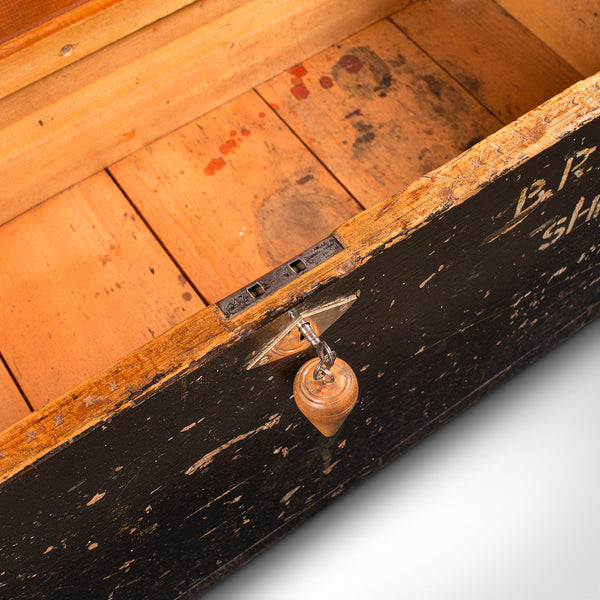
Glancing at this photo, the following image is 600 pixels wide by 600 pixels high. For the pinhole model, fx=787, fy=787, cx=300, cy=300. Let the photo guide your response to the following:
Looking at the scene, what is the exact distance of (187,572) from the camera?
1296 mm

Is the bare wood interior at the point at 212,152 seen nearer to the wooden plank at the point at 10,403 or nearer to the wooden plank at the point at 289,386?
the wooden plank at the point at 10,403

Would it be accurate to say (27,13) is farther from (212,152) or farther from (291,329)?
(291,329)

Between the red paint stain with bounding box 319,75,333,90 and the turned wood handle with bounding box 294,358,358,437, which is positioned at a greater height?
the red paint stain with bounding box 319,75,333,90

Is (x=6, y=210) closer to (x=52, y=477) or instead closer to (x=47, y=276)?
(x=47, y=276)

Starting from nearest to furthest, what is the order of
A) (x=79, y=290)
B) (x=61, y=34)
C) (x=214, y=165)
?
(x=61, y=34) → (x=79, y=290) → (x=214, y=165)

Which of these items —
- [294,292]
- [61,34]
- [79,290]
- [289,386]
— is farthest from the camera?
[79,290]

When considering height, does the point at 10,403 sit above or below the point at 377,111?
below

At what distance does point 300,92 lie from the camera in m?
1.58

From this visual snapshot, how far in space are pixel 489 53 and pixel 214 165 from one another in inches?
23.6

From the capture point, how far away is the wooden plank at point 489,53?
152cm

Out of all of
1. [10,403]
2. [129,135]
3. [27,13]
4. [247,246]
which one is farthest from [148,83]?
[10,403]

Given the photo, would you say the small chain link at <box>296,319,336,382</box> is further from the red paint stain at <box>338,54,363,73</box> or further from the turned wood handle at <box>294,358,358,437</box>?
the red paint stain at <box>338,54,363,73</box>

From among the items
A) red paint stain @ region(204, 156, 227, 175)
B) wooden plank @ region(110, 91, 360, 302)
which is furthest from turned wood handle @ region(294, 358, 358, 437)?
red paint stain @ region(204, 156, 227, 175)

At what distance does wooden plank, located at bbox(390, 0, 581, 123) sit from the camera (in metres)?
1.52
